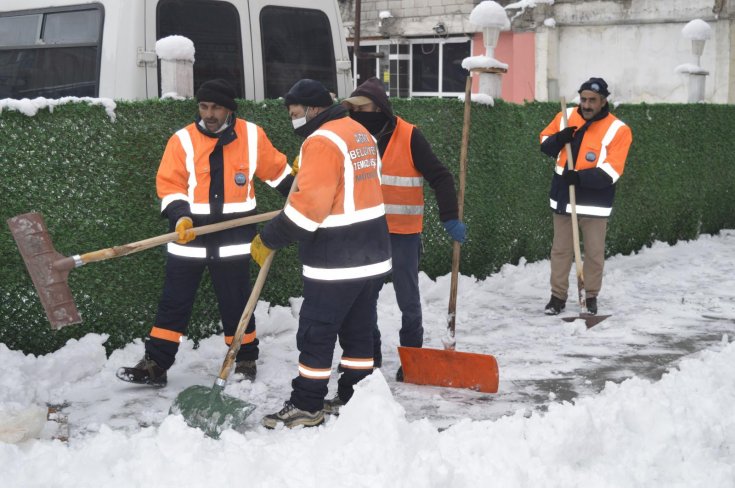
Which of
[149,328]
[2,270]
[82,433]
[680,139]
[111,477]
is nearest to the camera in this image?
[111,477]

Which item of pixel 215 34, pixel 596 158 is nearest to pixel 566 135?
pixel 596 158

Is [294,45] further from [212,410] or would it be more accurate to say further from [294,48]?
[212,410]

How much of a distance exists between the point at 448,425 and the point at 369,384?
0.80 m

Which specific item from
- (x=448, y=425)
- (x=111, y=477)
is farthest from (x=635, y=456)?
(x=111, y=477)

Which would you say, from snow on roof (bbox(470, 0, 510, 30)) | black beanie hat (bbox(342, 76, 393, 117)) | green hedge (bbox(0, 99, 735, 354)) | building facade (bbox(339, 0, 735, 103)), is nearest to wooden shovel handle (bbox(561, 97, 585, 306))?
green hedge (bbox(0, 99, 735, 354))

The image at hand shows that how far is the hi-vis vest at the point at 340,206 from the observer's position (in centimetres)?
485

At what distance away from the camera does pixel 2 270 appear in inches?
235

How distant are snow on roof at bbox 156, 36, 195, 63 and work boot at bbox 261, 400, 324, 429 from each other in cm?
267

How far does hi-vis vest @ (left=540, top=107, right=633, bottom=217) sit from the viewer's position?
7848 millimetres

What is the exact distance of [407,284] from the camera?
629cm

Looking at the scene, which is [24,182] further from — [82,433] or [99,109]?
[82,433]

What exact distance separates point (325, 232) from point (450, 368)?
1.47m

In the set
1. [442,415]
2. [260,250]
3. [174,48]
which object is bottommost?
[442,415]

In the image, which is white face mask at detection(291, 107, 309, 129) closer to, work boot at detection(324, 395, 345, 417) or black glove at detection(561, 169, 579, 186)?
work boot at detection(324, 395, 345, 417)
